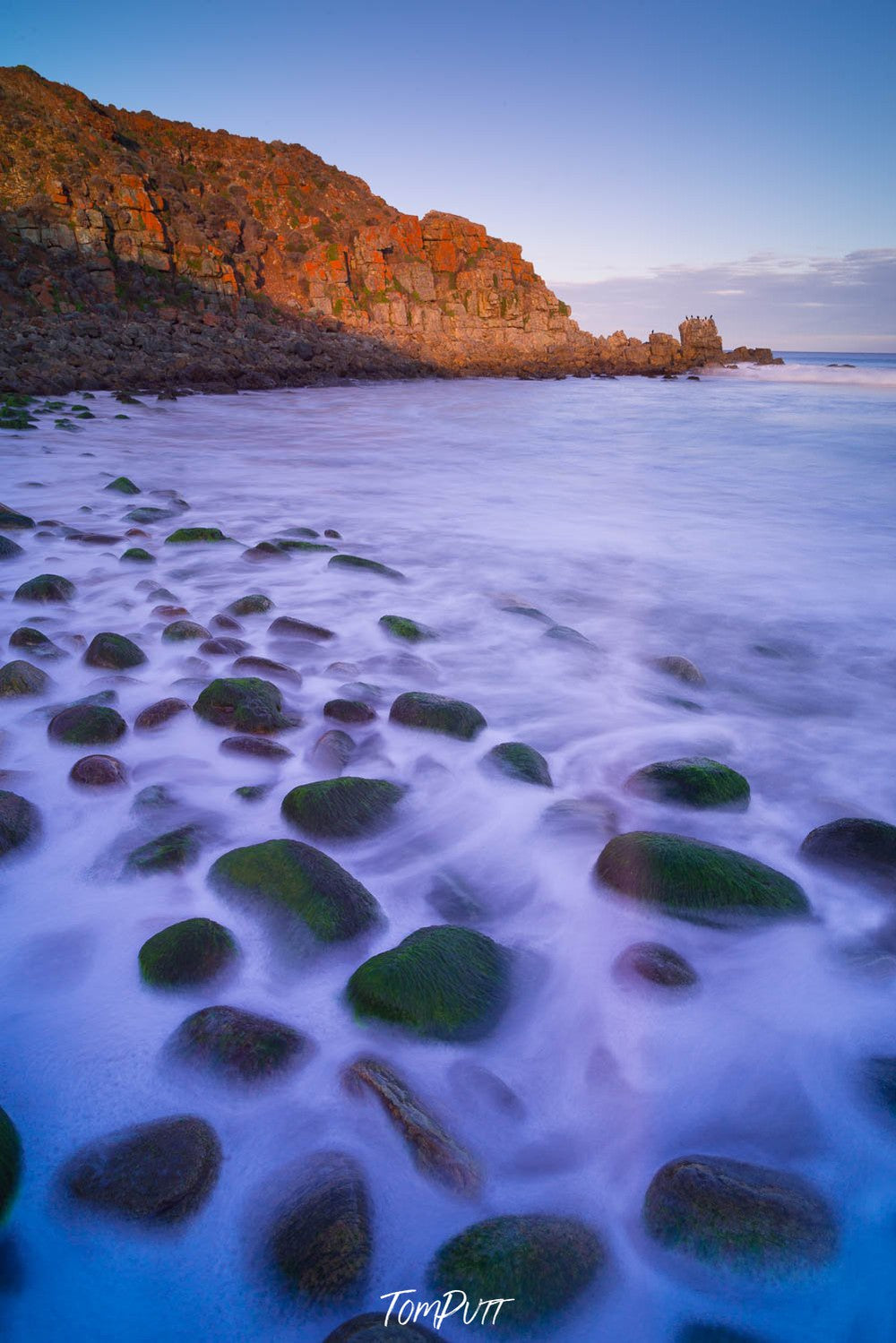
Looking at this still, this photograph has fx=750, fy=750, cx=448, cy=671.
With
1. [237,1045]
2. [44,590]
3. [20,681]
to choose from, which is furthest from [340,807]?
[44,590]

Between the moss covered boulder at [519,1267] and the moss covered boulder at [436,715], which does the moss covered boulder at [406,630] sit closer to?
the moss covered boulder at [436,715]

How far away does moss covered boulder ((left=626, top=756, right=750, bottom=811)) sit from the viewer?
1.89m

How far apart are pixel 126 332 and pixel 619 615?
2127 cm

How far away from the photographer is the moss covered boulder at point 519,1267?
0.85 meters

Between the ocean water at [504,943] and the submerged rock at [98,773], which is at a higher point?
the submerged rock at [98,773]

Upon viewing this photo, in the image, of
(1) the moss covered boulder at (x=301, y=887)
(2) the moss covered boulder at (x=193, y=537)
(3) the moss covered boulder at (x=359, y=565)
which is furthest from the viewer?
(2) the moss covered boulder at (x=193, y=537)

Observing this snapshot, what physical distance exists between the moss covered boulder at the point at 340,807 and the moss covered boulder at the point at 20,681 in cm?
98

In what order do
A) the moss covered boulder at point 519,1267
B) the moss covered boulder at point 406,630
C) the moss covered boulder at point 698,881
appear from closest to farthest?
the moss covered boulder at point 519,1267 → the moss covered boulder at point 698,881 → the moss covered boulder at point 406,630

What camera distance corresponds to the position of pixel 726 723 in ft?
8.03

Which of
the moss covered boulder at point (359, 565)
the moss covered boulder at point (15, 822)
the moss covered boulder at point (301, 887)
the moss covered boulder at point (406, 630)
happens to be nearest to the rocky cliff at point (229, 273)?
the moss covered boulder at point (359, 565)

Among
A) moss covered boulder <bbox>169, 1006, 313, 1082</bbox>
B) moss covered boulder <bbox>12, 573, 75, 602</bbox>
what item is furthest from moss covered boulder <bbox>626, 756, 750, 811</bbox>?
moss covered boulder <bbox>12, 573, 75, 602</bbox>

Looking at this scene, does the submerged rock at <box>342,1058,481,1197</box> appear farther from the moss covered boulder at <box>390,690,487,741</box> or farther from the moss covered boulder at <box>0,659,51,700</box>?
the moss covered boulder at <box>0,659,51,700</box>

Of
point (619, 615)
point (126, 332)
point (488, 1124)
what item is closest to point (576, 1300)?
point (488, 1124)

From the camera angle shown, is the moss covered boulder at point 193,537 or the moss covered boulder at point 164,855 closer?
the moss covered boulder at point 164,855
